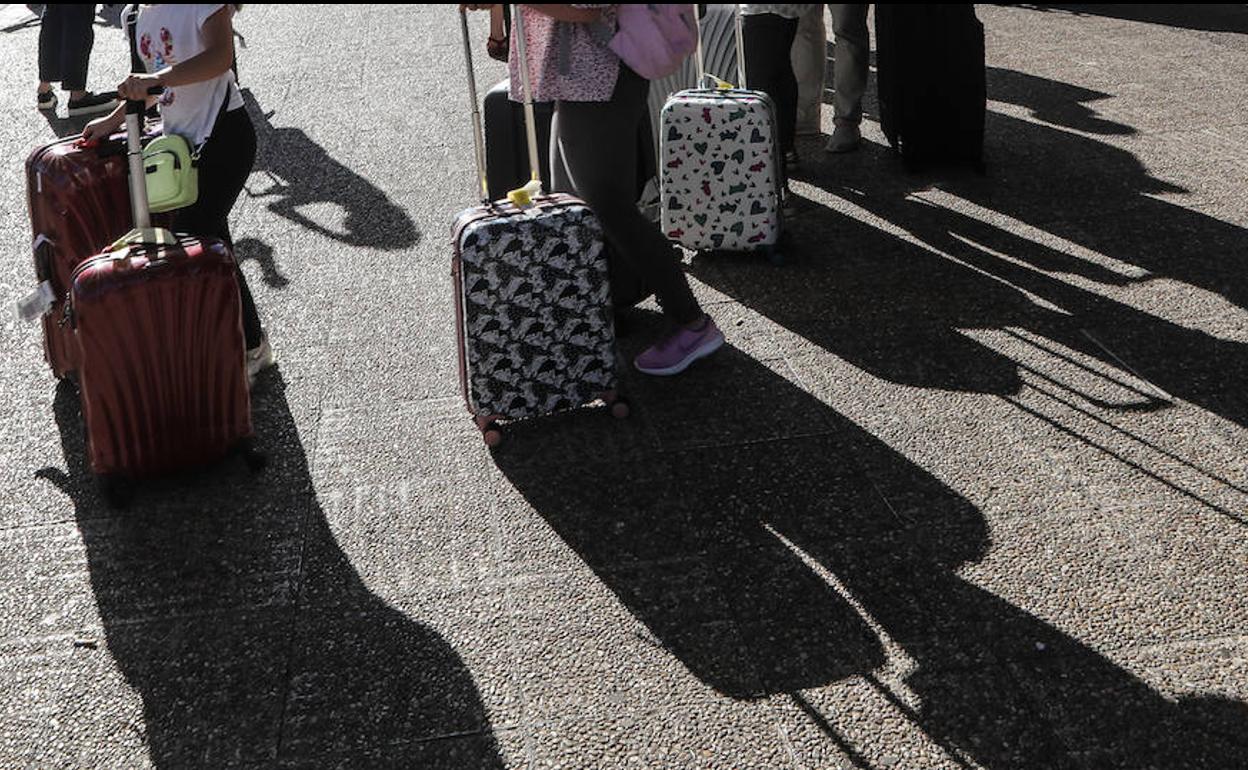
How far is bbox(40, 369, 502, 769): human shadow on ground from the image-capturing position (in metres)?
2.89

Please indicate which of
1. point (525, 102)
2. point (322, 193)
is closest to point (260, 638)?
point (525, 102)

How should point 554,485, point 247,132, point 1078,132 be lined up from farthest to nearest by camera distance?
1. point 1078,132
2. point 247,132
3. point 554,485

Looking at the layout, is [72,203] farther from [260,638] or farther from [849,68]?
[849,68]

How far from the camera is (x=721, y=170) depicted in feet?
17.6

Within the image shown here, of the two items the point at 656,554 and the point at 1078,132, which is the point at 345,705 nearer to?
the point at 656,554

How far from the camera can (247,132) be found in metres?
4.25

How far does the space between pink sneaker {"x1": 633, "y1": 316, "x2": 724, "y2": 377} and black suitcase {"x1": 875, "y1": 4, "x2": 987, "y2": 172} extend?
7.80 ft

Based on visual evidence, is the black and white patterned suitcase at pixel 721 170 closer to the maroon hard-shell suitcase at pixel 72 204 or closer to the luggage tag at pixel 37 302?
the maroon hard-shell suitcase at pixel 72 204

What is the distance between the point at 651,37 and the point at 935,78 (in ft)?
9.60

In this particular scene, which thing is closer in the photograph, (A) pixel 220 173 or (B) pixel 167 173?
(B) pixel 167 173

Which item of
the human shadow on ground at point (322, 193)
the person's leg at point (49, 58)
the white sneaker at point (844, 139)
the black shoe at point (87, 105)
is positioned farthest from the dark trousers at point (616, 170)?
the person's leg at point (49, 58)

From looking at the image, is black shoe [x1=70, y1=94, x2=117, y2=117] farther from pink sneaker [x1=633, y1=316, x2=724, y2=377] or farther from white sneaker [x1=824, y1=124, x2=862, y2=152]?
pink sneaker [x1=633, y1=316, x2=724, y2=377]

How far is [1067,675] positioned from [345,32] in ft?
29.6

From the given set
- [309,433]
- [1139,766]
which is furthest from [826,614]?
[309,433]
